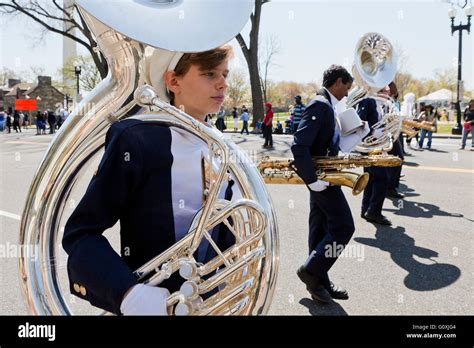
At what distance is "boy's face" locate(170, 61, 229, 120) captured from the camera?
1328 mm

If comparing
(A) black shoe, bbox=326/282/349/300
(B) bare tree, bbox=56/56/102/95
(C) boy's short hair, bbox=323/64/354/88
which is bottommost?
(A) black shoe, bbox=326/282/349/300

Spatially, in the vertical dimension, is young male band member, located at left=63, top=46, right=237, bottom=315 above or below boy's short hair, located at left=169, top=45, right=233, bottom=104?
below

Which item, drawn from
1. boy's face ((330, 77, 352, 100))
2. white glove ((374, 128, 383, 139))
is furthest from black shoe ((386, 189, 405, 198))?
boy's face ((330, 77, 352, 100))

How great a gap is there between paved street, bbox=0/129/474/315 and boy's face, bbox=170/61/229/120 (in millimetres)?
2125

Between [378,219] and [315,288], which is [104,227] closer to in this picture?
[315,288]

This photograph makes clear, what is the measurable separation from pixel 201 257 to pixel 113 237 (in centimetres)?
351

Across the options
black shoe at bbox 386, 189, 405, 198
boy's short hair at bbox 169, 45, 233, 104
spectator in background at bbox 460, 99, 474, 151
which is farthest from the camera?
spectator in background at bbox 460, 99, 474, 151

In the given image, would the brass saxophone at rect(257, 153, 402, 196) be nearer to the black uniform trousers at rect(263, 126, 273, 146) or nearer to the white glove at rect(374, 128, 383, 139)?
the white glove at rect(374, 128, 383, 139)

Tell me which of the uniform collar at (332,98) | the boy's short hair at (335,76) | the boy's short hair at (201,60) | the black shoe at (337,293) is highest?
the boy's short hair at (335,76)

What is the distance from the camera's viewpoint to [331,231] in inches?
125

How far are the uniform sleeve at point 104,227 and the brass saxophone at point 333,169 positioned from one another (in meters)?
2.22

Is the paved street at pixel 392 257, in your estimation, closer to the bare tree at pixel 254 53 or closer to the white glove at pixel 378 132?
the white glove at pixel 378 132

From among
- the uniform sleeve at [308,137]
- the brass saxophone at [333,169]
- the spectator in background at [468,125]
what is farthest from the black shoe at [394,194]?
the spectator in background at [468,125]

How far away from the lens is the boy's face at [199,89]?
1.33m
